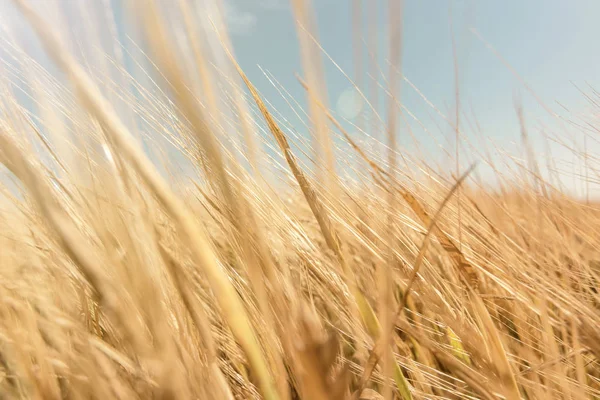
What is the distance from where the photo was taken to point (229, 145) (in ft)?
0.73

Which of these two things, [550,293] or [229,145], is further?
[550,293]

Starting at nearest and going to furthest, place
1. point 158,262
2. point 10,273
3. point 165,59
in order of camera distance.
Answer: point 165,59, point 158,262, point 10,273

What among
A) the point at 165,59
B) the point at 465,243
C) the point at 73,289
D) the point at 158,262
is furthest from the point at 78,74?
the point at 465,243

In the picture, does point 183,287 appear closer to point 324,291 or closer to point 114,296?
point 114,296

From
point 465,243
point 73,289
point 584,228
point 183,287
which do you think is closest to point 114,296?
point 183,287

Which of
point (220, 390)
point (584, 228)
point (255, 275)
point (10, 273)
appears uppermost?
point (584, 228)

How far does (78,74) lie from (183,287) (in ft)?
0.42

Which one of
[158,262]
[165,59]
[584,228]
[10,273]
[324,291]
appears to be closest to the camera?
[165,59]

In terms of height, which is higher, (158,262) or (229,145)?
(229,145)

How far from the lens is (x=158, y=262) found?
11.4 inches

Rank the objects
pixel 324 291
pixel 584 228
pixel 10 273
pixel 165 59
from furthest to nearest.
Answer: pixel 584 228, pixel 324 291, pixel 10 273, pixel 165 59

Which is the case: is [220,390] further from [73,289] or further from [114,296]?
[73,289]

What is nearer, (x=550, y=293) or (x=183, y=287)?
(x=183, y=287)

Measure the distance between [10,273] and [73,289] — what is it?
67mm
